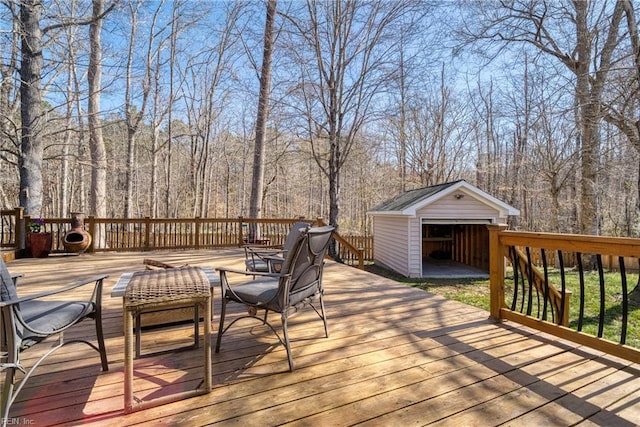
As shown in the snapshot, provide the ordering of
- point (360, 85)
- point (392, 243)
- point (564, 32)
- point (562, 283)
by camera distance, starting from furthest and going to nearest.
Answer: point (392, 243) < point (360, 85) < point (564, 32) < point (562, 283)

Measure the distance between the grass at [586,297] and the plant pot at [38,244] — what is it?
8.22 m

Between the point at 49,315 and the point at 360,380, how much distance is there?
1.84 meters

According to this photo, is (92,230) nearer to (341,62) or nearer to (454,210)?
(341,62)

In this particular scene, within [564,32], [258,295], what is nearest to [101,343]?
[258,295]

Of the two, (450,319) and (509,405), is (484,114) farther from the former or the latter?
(509,405)

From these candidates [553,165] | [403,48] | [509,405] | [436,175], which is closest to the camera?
[509,405]

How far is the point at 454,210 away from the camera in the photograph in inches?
338

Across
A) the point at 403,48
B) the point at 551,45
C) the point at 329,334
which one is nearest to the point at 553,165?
the point at 551,45

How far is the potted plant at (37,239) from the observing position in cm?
649

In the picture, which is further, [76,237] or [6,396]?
[76,237]

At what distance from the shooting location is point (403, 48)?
27.5 ft

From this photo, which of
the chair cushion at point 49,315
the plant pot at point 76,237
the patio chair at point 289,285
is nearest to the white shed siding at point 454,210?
the patio chair at point 289,285

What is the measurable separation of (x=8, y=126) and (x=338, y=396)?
31.0ft

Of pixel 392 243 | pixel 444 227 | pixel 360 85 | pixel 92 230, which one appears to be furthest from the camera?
pixel 444 227
